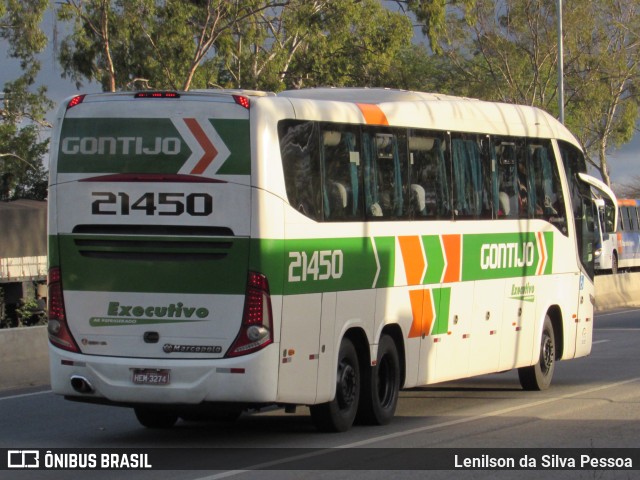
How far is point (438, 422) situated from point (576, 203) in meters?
5.47

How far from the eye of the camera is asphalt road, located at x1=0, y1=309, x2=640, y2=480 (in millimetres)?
9938

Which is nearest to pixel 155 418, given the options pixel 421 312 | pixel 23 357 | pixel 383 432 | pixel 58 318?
pixel 58 318

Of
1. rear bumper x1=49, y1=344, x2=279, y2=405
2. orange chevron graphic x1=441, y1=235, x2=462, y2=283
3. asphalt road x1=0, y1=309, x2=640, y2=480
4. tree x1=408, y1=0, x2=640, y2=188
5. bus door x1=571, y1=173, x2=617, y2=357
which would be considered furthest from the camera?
tree x1=408, y1=0, x2=640, y2=188

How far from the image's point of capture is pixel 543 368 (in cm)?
1645

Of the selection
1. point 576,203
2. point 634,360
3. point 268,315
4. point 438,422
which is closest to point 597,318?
point 634,360

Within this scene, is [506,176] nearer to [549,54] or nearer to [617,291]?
[617,291]

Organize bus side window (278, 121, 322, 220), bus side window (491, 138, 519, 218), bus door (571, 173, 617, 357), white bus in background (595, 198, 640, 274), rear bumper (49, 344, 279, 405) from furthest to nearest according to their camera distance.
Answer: white bus in background (595, 198, 640, 274), bus door (571, 173, 617, 357), bus side window (491, 138, 519, 218), bus side window (278, 121, 322, 220), rear bumper (49, 344, 279, 405)

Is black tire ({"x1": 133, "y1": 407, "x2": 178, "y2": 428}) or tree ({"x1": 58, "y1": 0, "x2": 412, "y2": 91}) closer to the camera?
black tire ({"x1": 133, "y1": 407, "x2": 178, "y2": 428})

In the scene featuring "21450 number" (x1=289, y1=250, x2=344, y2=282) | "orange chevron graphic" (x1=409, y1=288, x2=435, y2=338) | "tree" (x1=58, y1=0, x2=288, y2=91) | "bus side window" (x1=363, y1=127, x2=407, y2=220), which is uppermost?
"tree" (x1=58, y1=0, x2=288, y2=91)

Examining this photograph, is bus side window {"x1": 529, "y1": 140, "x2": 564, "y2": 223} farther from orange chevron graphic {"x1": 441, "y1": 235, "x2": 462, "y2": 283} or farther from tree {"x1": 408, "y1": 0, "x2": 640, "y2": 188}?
tree {"x1": 408, "y1": 0, "x2": 640, "y2": 188}

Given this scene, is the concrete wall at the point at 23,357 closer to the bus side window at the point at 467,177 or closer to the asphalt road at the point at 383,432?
the asphalt road at the point at 383,432

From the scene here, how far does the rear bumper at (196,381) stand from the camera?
1083 cm

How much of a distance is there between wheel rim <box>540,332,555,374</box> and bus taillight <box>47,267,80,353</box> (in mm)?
7125

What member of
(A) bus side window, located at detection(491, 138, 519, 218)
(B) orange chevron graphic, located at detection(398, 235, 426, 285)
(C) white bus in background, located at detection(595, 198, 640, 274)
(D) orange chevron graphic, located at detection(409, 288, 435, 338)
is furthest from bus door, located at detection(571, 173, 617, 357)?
(C) white bus in background, located at detection(595, 198, 640, 274)
